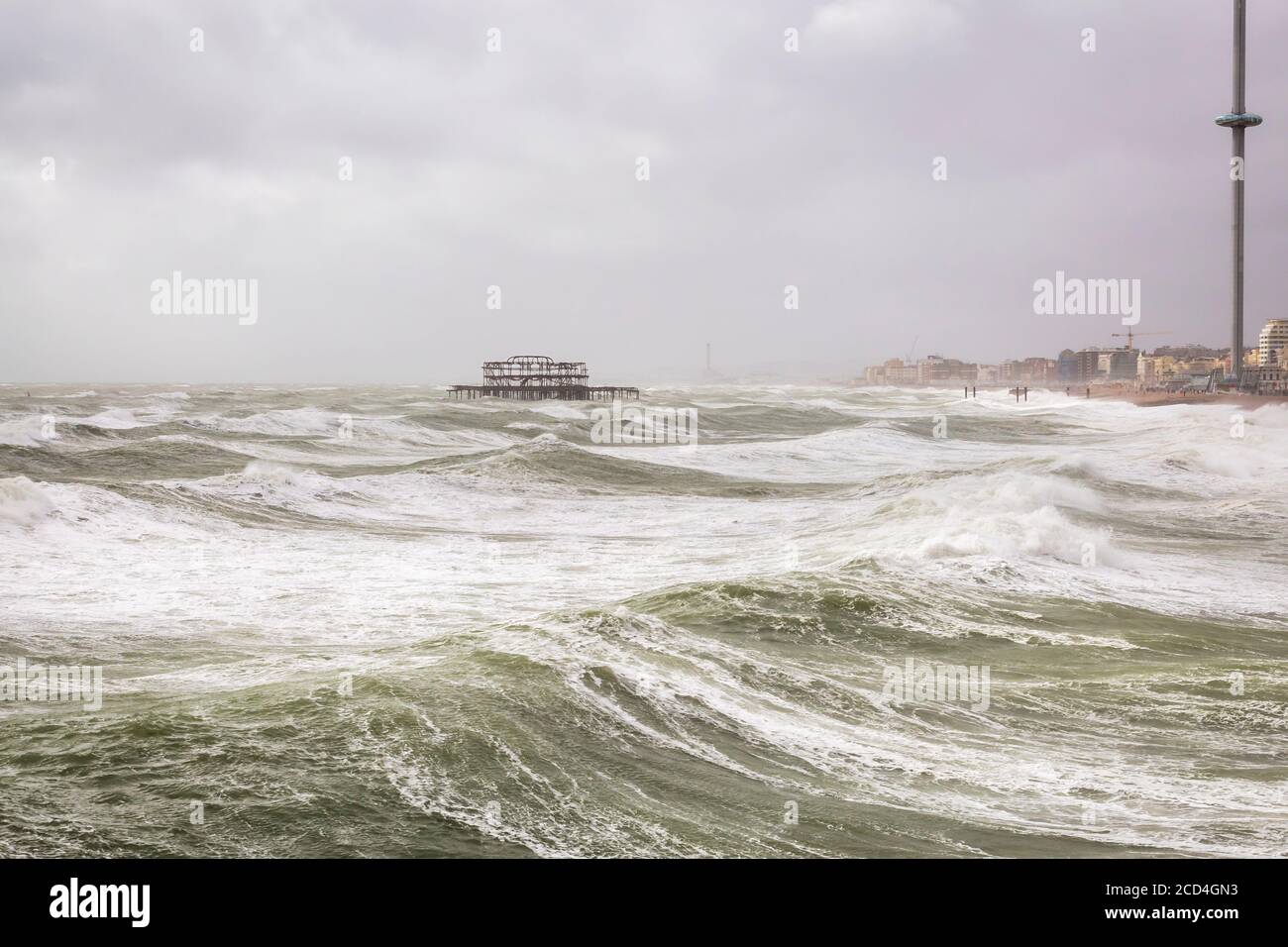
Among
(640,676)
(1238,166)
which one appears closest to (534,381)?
(1238,166)

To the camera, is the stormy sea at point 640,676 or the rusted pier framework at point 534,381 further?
the rusted pier framework at point 534,381

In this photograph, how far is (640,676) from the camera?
28.4ft

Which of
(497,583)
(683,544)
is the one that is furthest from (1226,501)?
(497,583)

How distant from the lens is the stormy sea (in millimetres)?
5707

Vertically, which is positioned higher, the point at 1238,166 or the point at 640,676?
the point at 1238,166

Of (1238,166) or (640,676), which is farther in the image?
(1238,166)

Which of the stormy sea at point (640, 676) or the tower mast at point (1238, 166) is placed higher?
the tower mast at point (1238, 166)

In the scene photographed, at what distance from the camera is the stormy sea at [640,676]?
571 cm

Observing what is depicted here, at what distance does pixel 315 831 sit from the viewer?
531cm

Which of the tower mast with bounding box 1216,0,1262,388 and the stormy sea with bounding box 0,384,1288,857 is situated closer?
the stormy sea with bounding box 0,384,1288,857

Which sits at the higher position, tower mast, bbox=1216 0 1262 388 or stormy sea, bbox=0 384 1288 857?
tower mast, bbox=1216 0 1262 388

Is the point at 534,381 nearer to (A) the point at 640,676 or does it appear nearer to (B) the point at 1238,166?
(B) the point at 1238,166
